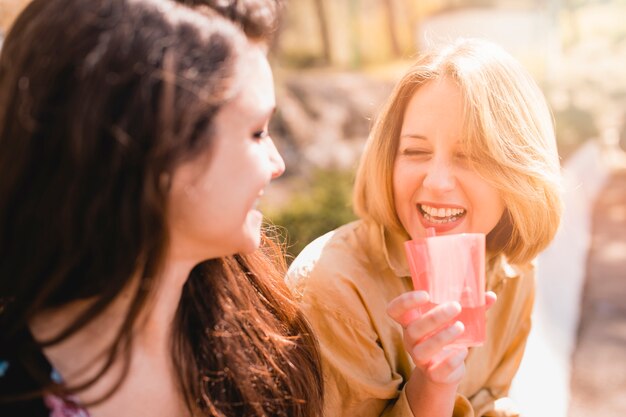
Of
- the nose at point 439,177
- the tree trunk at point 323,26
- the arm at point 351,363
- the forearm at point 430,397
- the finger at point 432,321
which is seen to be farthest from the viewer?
the tree trunk at point 323,26

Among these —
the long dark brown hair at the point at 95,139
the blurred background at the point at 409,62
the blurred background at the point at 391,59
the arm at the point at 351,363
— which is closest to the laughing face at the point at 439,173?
the arm at the point at 351,363

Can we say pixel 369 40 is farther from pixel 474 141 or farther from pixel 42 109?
pixel 42 109

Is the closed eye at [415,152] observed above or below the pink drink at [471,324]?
above

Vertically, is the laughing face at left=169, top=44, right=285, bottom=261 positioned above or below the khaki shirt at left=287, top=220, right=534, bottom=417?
above

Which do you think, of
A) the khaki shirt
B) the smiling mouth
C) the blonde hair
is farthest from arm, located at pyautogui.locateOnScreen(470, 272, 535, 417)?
the smiling mouth

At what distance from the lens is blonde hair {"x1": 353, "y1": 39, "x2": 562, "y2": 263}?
6.53 ft

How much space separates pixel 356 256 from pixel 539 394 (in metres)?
1.86

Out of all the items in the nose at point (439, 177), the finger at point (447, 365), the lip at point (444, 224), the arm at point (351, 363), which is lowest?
the arm at point (351, 363)

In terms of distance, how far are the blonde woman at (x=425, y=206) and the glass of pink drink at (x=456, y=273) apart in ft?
0.76

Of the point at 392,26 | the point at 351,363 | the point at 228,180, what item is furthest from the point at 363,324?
the point at 392,26

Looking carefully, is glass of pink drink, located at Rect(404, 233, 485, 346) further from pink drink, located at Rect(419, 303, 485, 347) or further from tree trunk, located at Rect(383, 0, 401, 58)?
→ tree trunk, located at Rect(383, 0, 401, 58)

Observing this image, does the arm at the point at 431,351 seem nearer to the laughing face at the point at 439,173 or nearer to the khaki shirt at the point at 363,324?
the khaki shirt at the point at 363,324

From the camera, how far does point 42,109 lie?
1.23 metres

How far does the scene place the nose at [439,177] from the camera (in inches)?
77.0
